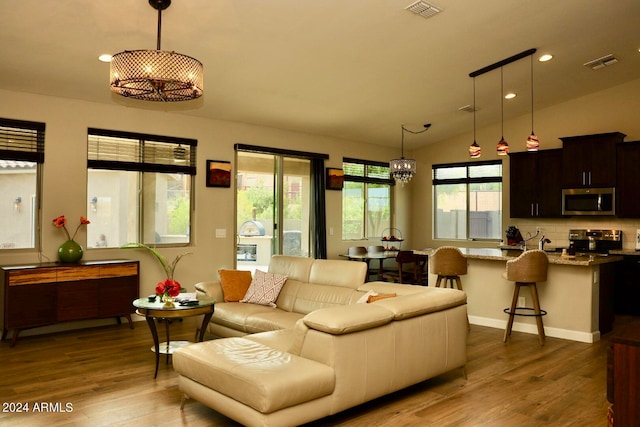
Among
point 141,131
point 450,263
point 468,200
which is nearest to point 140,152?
point 141,131

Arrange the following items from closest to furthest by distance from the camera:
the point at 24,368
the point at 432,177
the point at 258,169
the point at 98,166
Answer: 1. the point at 24,368
2. the point at 98,166
3. the point at 258,169
4. the point at 432,177

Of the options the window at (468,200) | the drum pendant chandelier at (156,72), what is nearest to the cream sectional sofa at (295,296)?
the drum pendant chandelier at (156,72)

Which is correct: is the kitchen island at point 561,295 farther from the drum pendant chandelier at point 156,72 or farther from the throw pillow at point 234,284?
the drum pendant chandelier at point 156,72

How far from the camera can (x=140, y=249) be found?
6.65m

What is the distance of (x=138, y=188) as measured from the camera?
672 cm

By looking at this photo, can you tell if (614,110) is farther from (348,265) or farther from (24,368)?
(24,368)

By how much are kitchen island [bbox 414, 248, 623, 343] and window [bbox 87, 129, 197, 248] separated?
4.02m

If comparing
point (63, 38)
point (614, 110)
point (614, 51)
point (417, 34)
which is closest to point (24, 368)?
point (63, 38)

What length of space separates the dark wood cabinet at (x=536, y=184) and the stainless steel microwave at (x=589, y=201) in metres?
0.21

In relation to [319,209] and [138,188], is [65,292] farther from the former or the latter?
[319,209]

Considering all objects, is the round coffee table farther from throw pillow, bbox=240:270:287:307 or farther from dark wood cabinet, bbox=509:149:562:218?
dark wood cabinet, bbox=509:149:562:218

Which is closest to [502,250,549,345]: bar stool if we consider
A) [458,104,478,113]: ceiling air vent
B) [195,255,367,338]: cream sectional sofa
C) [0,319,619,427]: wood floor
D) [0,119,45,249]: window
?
[0,319,619,427]: wood floor

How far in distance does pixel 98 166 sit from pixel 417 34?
164 inches

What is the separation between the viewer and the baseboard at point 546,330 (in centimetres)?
563
